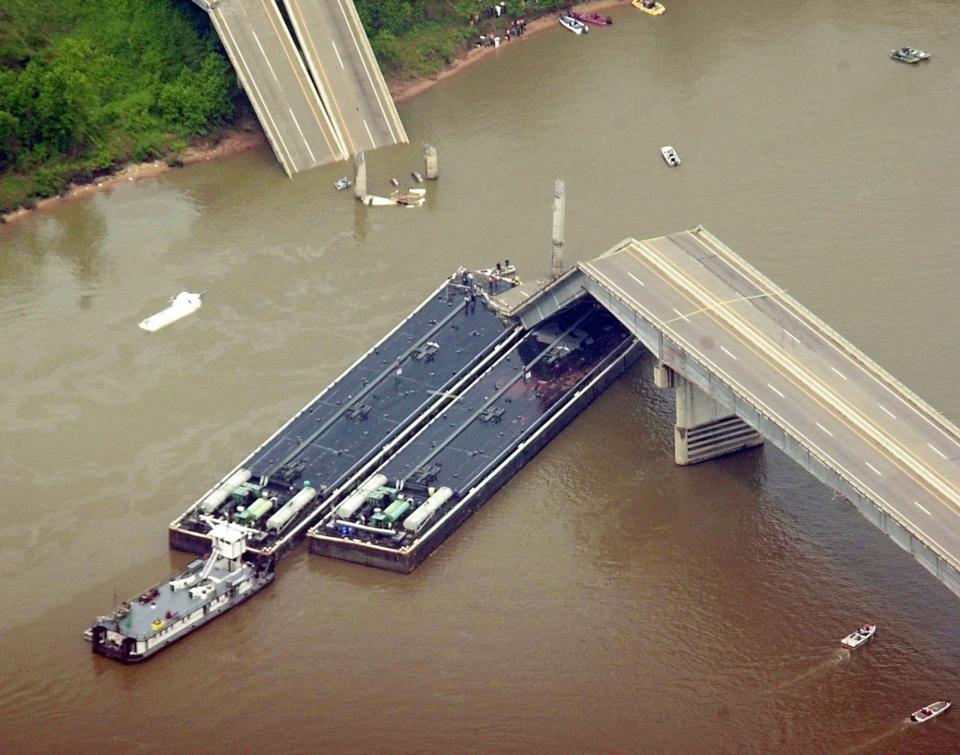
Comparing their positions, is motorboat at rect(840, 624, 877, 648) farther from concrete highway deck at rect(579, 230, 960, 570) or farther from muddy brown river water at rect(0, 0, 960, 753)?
concrete highway deck at rect(579, 230, 960, 570)

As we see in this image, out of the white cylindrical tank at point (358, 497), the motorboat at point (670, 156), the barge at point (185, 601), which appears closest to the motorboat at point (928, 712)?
the white cylindrical tank at point (358, 497)

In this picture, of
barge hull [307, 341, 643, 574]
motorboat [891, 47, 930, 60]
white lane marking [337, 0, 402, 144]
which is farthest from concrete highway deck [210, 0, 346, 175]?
motorboat [891, 47, 930, 60]

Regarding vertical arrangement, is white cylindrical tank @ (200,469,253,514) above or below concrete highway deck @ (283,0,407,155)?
above

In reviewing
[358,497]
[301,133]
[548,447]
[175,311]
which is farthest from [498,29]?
[358,497]

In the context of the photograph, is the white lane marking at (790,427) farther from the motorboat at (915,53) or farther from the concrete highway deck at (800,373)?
the motorboat at (915,53)

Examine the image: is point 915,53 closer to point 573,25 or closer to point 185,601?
point 573,25

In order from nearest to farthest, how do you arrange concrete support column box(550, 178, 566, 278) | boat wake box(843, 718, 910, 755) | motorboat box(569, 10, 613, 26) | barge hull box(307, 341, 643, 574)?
1. boat wake box(843, 718, 910, 755)
2. barge hull box(307, 341, 643, 574)
3. concrete support column box(550, 178, 566, 278)
4. motorboat box(569, 10, 613, 26)
